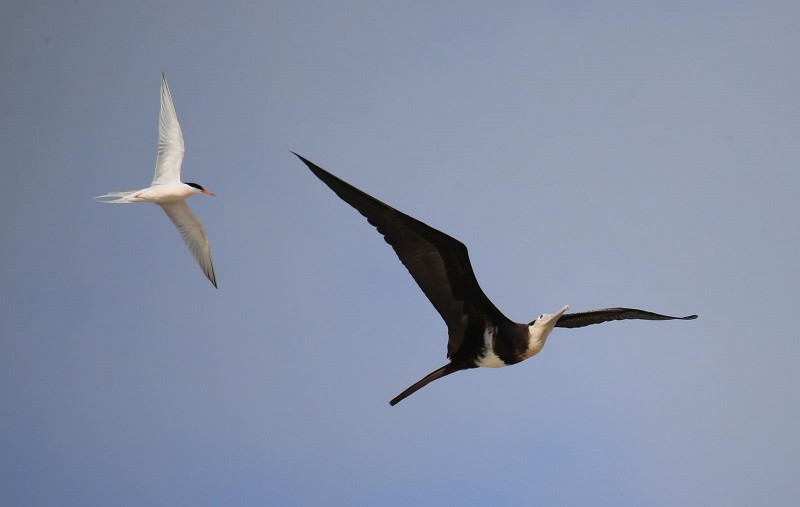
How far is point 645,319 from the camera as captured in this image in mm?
13594

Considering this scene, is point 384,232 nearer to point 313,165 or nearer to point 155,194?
point 313,165

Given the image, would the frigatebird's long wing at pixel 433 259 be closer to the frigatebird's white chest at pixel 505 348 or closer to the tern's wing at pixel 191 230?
the frigatebird's white chest at pixel 505 348

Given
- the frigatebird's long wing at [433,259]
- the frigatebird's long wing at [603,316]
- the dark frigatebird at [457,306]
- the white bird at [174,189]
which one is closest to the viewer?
the frigatebird's long wing at [433,259]

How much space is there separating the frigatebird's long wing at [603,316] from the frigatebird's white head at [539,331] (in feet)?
3.83

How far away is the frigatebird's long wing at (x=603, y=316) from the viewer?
1308cm

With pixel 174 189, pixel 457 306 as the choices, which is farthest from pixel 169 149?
pixel 457 306

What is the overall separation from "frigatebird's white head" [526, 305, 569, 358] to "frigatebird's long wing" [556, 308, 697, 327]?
117 cm

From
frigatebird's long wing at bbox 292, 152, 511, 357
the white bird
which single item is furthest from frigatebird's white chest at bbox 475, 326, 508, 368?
the white bird

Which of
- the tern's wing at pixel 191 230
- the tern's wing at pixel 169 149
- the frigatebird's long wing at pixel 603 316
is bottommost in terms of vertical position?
the frigatebird's long wing at pixel 603 316

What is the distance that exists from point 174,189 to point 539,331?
649 cm

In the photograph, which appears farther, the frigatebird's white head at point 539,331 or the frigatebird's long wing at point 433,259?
the frigatebird's white head at point 539,331

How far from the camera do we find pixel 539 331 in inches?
464

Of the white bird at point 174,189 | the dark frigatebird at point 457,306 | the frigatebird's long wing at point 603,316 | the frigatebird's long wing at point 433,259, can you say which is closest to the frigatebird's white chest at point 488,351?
the dark frigatebird at point 457,306

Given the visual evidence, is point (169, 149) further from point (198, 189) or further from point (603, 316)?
point (603, 316)
